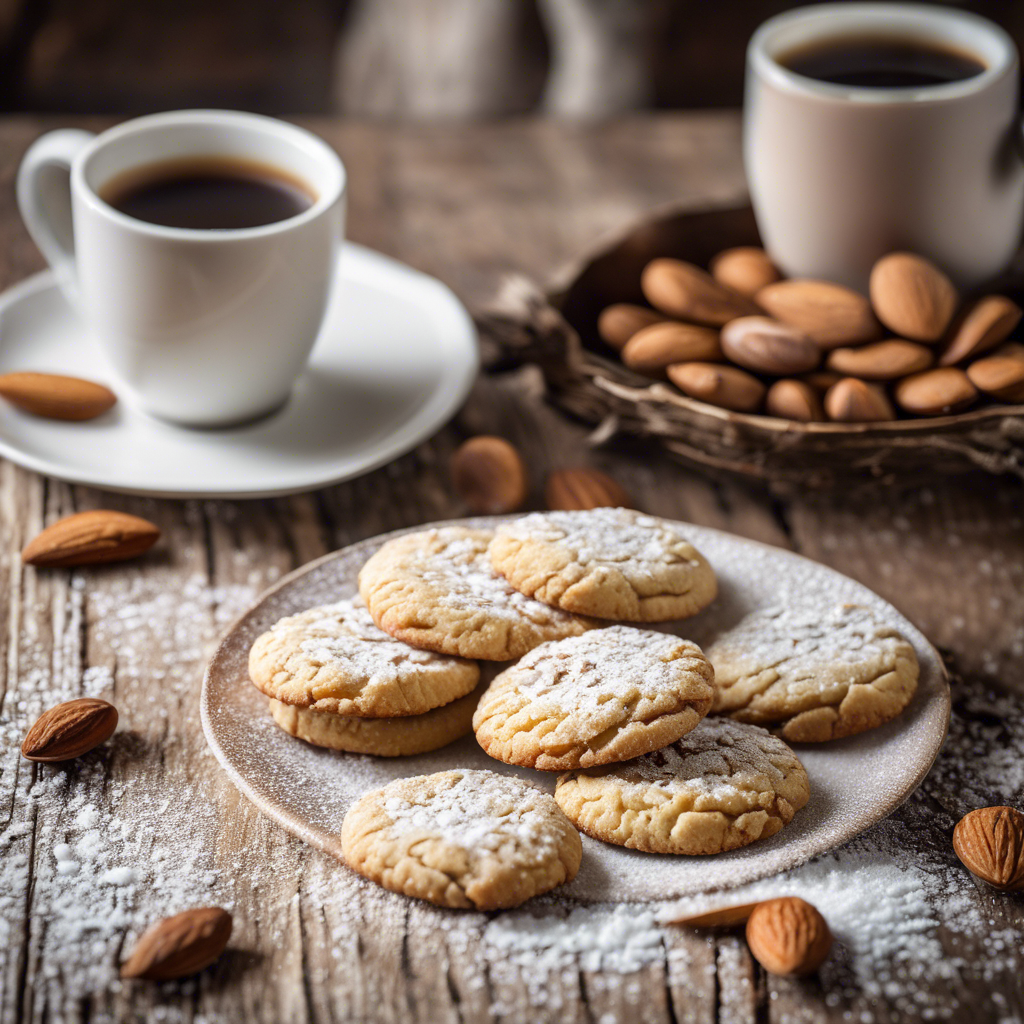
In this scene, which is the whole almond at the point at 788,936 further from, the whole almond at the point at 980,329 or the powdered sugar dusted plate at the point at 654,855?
the whole almond at the point at 980,329

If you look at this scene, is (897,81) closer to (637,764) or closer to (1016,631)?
(1016,631)

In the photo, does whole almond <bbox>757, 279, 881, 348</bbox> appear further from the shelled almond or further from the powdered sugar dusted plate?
the powdered sugar dusted plate

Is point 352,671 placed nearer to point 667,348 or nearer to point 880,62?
point 667,348

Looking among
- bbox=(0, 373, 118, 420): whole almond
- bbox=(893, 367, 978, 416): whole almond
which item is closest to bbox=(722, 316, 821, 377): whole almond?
bbox=(893, 367, 978, 416): whole almond

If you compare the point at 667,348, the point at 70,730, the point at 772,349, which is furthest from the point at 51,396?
the point at 772,349

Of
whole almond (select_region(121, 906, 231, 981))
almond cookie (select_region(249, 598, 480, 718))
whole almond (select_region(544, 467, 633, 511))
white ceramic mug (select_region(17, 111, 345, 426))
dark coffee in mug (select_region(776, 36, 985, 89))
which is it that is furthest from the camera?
dark coffee in mug (select_region(776, 36, 985, 89))

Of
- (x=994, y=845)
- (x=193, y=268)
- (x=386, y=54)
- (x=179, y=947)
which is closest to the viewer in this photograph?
(x=179, y=947)
